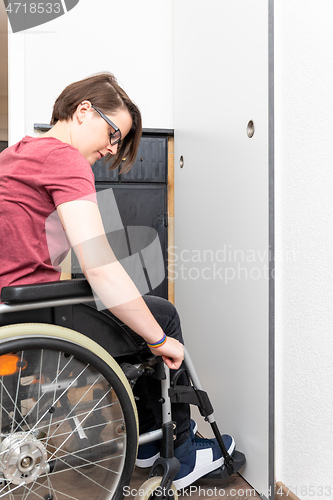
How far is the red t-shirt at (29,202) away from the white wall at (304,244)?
1.74 ft

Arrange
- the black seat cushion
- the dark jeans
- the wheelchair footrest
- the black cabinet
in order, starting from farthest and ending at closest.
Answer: the black cabinet → the wheelchair footrest → the dark jeans → the black seat cushion

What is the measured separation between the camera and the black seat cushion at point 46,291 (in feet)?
3.01

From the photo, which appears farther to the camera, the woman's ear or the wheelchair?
A: the woman's ear

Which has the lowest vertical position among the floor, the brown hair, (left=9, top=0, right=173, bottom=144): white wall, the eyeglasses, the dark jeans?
the floor

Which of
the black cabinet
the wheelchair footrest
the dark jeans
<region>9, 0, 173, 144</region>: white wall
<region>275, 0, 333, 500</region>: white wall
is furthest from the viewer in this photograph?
the black cabinet

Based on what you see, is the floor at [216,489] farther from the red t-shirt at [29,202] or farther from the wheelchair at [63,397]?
the red t-shirt at [29,202]

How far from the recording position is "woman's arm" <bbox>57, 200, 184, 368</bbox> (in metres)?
0.94

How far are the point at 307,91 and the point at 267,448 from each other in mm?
949

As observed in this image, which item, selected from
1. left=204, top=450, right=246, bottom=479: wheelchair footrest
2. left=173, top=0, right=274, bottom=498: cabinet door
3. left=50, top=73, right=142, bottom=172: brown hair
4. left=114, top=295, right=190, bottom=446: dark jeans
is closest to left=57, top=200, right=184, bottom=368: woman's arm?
left=114, top=295, right=190, bottom=446: dark jeans

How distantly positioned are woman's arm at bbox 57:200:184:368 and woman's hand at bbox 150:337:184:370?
0.07 meters

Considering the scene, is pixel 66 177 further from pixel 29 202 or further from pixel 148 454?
pixel 148 454

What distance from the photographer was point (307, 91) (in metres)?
1.15

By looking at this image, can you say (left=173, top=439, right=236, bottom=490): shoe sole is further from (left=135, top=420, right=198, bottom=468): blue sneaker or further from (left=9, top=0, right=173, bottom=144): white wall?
(left=9, top=0, right=173, bottom=144): white wall

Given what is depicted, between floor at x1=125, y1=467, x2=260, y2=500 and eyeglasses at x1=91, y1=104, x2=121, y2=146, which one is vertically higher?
eyeglasses at x1=91, y1=104, x2=121, y2=146
